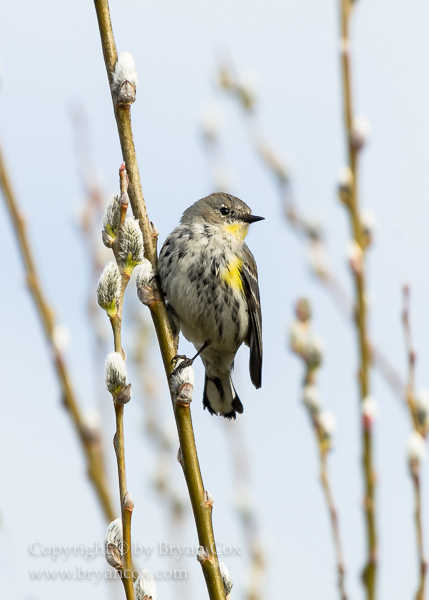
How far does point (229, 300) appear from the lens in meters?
5.15

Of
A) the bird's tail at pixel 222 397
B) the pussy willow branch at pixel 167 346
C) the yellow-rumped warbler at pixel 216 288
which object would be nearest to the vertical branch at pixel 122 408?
the pussy willow branch at pixel 167 346

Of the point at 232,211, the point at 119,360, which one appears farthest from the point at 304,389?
the point at 232,211

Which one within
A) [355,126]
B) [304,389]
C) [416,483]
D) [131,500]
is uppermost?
[355,126]

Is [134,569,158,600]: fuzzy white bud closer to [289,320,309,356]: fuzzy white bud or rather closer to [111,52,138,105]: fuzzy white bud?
[111,52,138,105]: fuzzy white bud

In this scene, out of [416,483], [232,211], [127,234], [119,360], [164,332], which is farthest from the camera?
[232,211]

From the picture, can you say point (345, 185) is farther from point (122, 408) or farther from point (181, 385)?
point (122, 408)

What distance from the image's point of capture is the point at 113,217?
7.70 ft

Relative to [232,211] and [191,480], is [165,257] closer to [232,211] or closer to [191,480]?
[232,211]

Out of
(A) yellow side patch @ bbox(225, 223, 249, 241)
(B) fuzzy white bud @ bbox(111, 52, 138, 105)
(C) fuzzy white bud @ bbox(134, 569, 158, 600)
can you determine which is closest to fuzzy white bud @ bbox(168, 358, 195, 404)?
(C) fuzzy white bud @ bbox(134, 569, 158, 600)

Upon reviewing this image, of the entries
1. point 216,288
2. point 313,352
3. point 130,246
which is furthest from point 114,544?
point 216,288

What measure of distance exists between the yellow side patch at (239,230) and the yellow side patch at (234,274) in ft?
1.26

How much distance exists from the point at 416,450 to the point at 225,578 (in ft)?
3.72

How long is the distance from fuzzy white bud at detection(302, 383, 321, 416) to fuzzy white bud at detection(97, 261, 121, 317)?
1.55m

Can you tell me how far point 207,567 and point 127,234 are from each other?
109 centimetres
